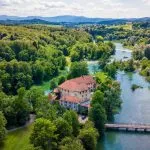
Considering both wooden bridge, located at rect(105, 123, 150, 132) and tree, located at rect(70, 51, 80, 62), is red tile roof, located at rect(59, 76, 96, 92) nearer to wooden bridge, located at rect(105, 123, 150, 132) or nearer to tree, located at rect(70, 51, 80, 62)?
wooden bridge, located at rect(105, 123, 150, 132)

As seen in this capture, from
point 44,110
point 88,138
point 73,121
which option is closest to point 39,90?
point 44,110

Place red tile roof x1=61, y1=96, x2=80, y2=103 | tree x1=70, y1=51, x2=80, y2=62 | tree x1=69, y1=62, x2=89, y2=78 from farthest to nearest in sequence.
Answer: tree x1=70, y1=51, x2=80, y2=62 < tree x1=69, y1=62, x2=89, y2=78 < red tile roof x1=61, y1=96, x2=80, y2=103

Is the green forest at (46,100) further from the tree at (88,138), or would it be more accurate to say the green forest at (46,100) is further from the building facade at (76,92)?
the building facade at (76,92)

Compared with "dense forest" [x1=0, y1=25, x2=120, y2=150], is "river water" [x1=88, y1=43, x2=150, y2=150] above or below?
below

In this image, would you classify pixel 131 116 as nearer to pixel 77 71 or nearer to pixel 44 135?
pixel 44 135

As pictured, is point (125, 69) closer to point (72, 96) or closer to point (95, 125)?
point (72, 96)

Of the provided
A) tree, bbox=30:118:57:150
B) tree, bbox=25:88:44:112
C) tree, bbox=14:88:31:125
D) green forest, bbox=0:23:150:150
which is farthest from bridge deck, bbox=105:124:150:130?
tree, bbox=30:118:57:150

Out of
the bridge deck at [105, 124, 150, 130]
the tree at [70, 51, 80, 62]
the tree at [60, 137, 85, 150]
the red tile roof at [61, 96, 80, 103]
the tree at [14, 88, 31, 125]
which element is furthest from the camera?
the tree at [70, 51, 80, 62]
